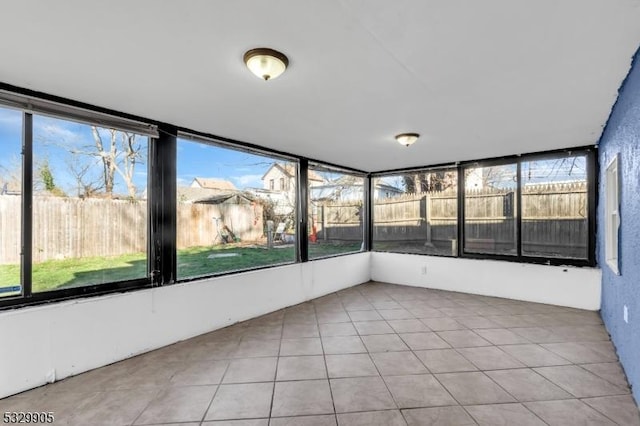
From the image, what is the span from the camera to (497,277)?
183 inches

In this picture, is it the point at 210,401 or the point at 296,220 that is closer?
the point at 210,401

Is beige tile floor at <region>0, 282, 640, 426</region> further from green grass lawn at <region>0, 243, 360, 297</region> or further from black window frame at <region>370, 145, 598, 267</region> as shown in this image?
black window frame at <region>370, 145, 598, 267</region>

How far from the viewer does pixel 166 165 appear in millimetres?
3109

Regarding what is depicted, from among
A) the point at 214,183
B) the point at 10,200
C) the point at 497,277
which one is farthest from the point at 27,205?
the point at 497,277

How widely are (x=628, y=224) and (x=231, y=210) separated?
12.7 ft

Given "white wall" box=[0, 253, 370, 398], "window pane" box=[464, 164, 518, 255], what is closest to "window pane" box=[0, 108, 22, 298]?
"white wall" box=[0, 253, 370, 398]

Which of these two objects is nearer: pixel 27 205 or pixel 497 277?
pixel 27 205

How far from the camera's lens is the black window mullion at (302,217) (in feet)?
15.0

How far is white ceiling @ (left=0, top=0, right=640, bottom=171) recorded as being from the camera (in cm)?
144

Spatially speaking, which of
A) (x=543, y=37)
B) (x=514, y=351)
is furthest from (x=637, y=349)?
(x=543, y=37)

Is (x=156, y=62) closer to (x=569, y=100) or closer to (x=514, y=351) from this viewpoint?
(x=569, y=100)

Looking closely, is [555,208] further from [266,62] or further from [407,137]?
[266,62]

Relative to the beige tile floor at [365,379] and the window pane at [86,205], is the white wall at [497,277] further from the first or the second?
the window pane at [86,205]

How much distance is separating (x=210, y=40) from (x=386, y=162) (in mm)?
3838
